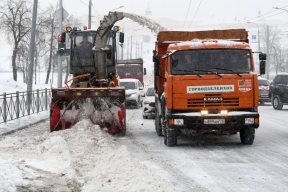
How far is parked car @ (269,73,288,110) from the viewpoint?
26125 mm

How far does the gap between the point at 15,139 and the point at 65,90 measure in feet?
6.46

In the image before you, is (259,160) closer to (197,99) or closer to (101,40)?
(197,99)

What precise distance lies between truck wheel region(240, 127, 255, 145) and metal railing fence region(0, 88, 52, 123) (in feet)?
30.2

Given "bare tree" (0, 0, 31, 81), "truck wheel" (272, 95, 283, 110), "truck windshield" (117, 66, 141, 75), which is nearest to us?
"truck wheel" (272, 95, 283, 110)

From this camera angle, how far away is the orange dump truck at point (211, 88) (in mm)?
12109

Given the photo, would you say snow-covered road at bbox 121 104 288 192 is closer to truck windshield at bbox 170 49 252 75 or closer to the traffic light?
truck windshield at bbox 170 49 252 75

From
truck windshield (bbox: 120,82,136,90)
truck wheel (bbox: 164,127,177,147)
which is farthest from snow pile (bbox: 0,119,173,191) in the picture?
truck windshield (bbox: 120,82,136,90)

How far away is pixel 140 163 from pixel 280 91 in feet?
59.6

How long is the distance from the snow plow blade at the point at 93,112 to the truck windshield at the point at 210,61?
9.54ft

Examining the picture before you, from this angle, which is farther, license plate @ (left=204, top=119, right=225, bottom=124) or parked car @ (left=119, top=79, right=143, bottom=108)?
parked car @ (left=119, top=79, right=143, bottom=108)

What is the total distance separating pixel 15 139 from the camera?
13.7m

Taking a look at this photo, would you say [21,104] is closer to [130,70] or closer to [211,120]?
[211,120]

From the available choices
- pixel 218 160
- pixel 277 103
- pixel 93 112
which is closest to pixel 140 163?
pixel 218 160

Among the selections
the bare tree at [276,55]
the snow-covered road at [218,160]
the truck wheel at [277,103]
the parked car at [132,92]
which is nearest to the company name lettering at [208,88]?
the snow-covered road at [218,160]
